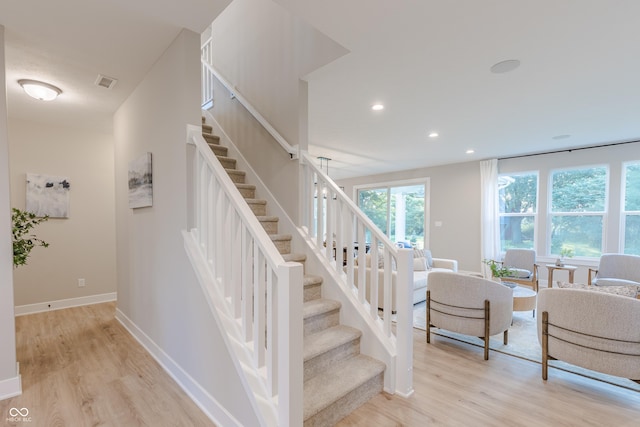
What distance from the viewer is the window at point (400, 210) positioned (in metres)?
7.67

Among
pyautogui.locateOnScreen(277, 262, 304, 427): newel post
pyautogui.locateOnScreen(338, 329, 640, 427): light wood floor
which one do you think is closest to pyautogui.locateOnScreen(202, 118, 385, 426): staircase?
pyautogui.locateOnScreen(338, 329, 640, 427): light wood floor

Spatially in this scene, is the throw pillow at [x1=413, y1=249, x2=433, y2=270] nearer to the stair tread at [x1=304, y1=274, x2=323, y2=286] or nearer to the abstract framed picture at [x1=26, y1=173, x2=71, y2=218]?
the stair tread at [x1=304, y1=274, x2=323, y2=286]

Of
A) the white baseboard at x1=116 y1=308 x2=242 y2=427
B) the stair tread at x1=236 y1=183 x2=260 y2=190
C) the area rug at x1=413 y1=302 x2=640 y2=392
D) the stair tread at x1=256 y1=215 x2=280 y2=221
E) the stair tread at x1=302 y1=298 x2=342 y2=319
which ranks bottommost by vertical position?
the area rug at x1=413 y1=302 x2=640 y2=392

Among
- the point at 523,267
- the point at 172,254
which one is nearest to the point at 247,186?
→ the point at 172,254

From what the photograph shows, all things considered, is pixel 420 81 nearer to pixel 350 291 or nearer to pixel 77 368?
pixel 350 291

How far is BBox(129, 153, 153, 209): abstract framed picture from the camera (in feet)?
Result: 8.49

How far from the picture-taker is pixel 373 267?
2.37m

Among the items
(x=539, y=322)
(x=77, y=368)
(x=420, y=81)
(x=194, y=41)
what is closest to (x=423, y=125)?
(x=420, y=81)

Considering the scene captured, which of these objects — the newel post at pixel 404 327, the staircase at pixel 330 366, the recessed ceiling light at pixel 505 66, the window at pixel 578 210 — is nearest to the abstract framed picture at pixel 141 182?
the staircase at pixel 330 366

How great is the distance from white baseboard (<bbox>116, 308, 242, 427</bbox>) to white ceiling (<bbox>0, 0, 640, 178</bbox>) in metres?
2.47

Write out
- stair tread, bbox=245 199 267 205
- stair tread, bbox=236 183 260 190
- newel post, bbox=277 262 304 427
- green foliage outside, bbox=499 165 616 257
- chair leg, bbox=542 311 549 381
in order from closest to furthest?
1. newel post, bbox=277 262 304 427
2. chair leg, bbox=542 311 549 381
3. stair tread, bbox=245 199 267 205
4. stair tread, bbox=236 183 260 190
5. green foliage outside, bbox=499 165 616 257

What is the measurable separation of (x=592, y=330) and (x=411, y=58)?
8.01 feet

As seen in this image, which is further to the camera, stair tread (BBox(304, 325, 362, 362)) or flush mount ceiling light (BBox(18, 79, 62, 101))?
flush mount ceiling light (BBox(18, 79, 62, 101))

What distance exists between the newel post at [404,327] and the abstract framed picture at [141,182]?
7.27 feet
